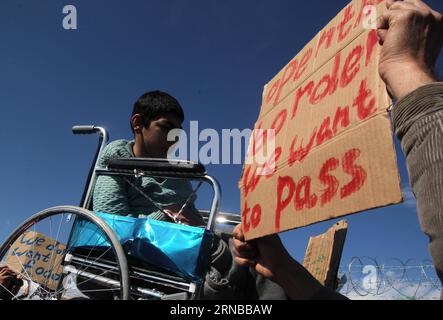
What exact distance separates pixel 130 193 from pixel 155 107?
30.6 inches

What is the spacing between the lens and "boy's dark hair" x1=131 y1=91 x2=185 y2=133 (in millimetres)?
2825

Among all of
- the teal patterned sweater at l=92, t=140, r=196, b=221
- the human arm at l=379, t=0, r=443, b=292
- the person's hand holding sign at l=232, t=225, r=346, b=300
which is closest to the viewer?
the human arm at l=379, t=0, r=443, b=292

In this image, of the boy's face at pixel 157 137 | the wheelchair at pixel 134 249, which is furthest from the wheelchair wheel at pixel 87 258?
the boy's face at pixel 157 137

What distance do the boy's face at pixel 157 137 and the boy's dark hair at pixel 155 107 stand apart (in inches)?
2.0

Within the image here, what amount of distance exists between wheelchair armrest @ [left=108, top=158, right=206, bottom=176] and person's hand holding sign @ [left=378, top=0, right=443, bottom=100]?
142cm

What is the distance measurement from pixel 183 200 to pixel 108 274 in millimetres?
696

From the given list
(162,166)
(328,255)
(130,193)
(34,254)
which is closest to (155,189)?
(130,193)

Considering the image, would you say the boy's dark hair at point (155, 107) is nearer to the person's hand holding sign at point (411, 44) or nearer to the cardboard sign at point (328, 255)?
the cardboard sign at point (328, 255)

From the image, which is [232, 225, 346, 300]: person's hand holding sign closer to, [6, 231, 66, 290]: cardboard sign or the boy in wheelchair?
the boy in wheelchair

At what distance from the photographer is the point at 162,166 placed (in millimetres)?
2125

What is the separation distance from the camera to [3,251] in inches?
89.6

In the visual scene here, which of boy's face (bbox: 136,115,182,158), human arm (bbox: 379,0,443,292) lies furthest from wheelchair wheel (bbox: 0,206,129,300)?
human arm (bbox: 379,0,443,292)
